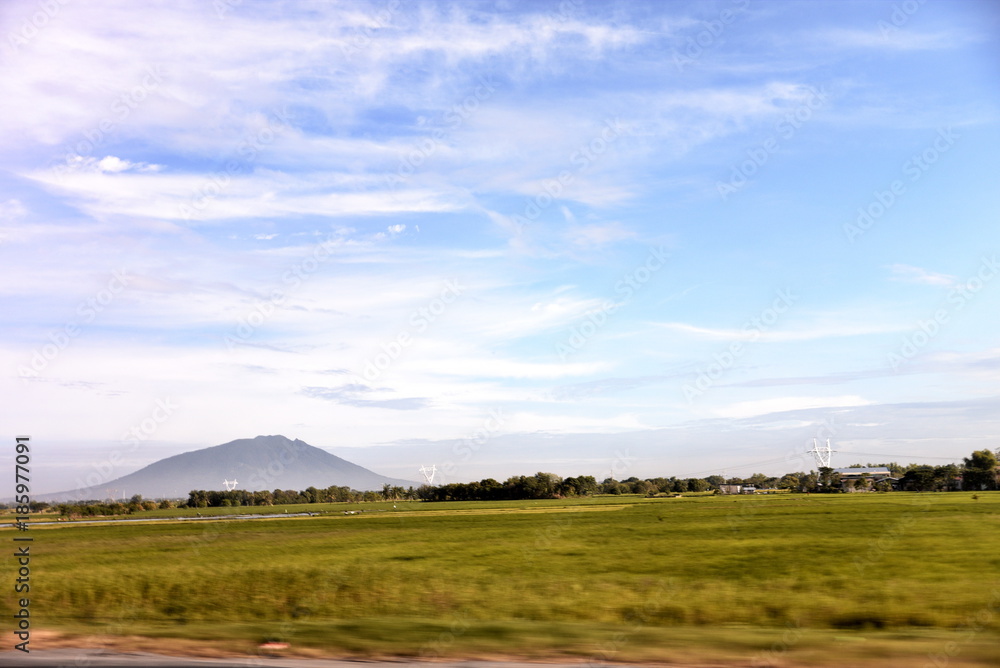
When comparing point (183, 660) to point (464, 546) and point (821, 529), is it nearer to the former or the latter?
point (464, 546)

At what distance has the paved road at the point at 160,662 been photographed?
11.9 meters

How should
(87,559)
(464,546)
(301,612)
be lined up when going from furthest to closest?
(464,546), (87,559), (301,612)

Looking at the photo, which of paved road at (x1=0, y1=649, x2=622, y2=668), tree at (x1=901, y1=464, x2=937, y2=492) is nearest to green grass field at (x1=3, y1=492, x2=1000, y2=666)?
paved road at (x1=0, y1=649, x2=622, y2=668)

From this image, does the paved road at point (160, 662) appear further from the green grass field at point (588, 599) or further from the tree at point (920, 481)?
the tree at point (920, 481)

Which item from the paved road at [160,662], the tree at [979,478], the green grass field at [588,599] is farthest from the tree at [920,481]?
the paved road at [160,662]

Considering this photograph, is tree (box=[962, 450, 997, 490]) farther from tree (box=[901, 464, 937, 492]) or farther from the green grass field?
the green grass field

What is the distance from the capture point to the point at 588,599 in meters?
23.1

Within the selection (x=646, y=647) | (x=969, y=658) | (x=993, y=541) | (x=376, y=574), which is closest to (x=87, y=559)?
(x=376, y=574)

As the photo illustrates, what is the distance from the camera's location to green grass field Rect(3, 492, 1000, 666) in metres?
14.8

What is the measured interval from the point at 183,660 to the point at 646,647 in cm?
864

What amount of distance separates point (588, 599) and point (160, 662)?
14.2 m

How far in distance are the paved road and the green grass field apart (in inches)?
49.4

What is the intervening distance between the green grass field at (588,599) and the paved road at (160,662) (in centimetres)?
126

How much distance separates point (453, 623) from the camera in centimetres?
1773
